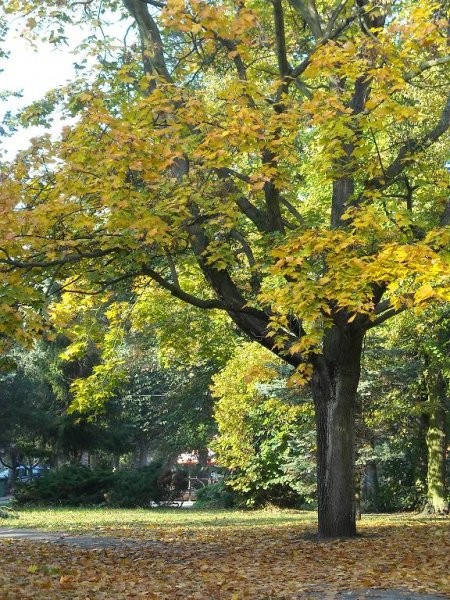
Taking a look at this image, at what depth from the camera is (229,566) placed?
9.73 metres

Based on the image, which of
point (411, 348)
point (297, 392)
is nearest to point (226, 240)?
point (297, 392)

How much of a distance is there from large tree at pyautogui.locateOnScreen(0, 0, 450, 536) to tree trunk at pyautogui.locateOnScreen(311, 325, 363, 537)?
0.07 ft

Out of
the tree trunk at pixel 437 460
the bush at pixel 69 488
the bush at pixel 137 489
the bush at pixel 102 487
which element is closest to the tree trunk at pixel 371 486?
the tree trunk at pixel 437 460

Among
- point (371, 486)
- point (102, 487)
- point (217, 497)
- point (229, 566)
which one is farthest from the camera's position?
point (217, 497)

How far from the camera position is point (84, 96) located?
11.1 meters

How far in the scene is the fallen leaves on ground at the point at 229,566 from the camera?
25.3ft

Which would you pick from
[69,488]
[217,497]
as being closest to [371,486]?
[217,497]

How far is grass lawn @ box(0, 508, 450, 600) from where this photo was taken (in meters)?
7.73

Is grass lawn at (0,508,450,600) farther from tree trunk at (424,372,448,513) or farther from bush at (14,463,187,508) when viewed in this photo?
bush at (14,463,187,508)

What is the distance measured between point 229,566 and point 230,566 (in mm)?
15

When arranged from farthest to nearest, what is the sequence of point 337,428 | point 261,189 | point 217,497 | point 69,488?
point 217,497 → point 69,488 → point 337,428 → point 261,189

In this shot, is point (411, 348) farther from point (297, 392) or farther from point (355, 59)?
point (355, 59)

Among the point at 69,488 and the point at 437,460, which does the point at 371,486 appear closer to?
the point at 437,460

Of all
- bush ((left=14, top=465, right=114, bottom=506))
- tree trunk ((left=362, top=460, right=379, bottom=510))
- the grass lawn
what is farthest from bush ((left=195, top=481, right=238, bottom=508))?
the grass lawn
